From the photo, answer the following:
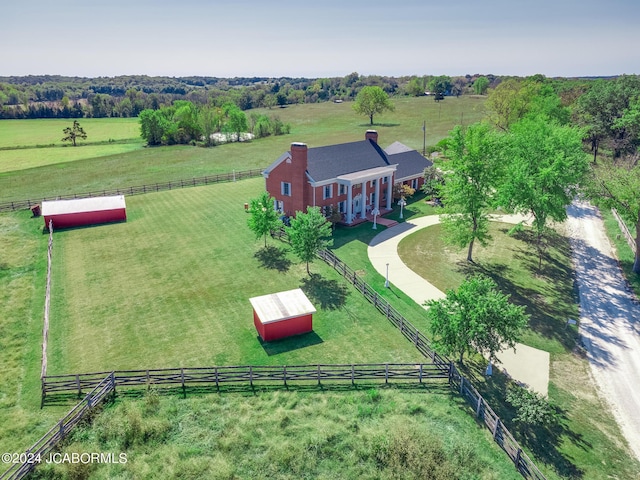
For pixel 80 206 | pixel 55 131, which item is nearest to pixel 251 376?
pixel 80 206

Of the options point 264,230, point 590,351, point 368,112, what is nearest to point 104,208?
point 264,230

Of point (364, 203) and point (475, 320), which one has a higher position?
point (364, 203)

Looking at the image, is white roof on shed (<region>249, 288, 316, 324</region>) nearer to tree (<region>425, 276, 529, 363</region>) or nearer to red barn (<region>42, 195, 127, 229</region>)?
tree (<region>425, 276, 529, 363</region>)

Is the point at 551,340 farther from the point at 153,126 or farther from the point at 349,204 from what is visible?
the point at 153,126

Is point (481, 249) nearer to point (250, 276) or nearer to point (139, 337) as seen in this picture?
point (250, 276)

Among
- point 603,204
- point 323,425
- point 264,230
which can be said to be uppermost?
point 603,204

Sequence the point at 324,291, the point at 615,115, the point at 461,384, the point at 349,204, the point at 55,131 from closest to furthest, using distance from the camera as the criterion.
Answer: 1. the point at 461,384
2. the point at 324,291
3. the point at 349,204
4. the point at 615,115
5. the point at 55,131

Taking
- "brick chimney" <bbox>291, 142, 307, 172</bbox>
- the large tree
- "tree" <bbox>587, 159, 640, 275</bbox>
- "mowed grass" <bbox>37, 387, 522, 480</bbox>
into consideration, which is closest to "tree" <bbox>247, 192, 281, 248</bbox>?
"brick chimney" <bbox>291, 142, 307, 172</bbox>
